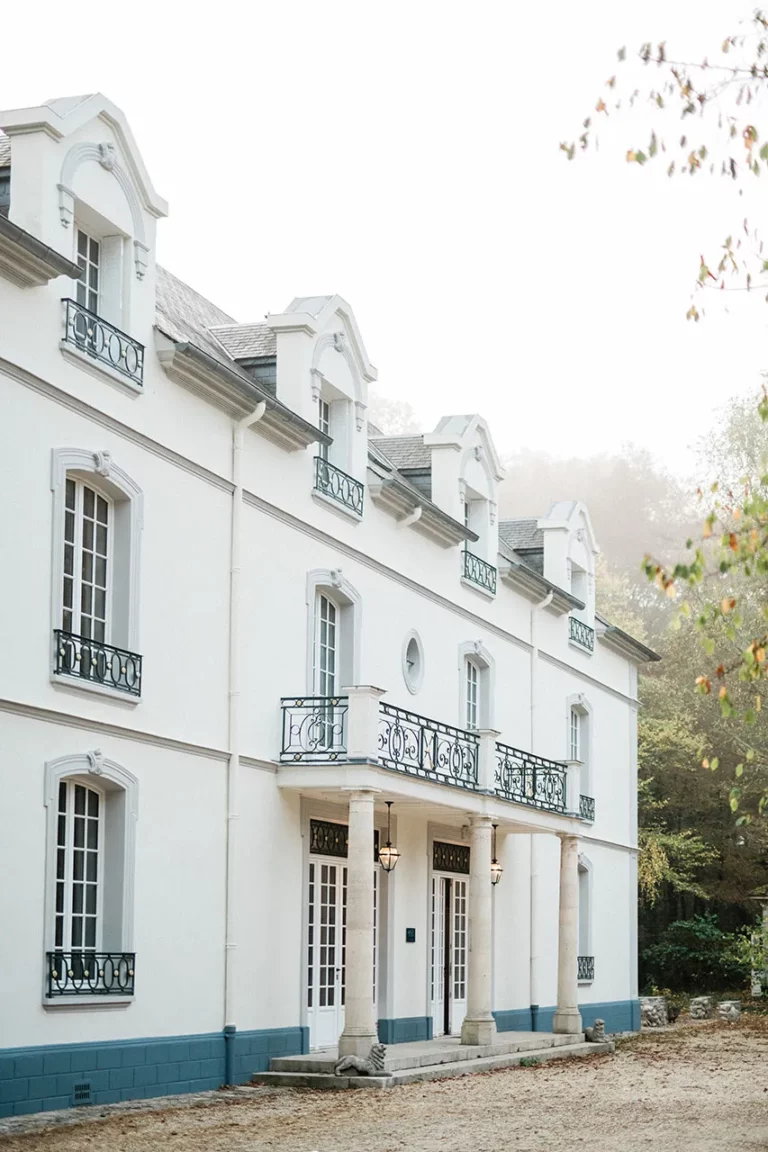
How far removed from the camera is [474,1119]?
1455 cm

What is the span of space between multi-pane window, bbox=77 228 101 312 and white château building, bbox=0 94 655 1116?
28 millimetres

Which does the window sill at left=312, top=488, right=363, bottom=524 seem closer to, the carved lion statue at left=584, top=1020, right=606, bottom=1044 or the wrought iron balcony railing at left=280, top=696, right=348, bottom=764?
the wrought iron balcony railing at left=280, top=696, right=348, bottom=764

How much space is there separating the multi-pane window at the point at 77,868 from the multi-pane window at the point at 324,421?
6.51 metres

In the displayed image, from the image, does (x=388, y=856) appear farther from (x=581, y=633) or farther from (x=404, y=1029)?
(x=581, y=633)

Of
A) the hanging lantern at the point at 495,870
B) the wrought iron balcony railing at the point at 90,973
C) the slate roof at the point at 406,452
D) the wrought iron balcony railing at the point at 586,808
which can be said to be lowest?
the wrought iron balcony railing at the point at 90,973

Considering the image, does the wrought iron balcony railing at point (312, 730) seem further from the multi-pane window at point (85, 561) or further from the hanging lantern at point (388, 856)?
the multi-pane window at point (85, 561)

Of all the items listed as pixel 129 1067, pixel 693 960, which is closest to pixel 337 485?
pixel 129 1067

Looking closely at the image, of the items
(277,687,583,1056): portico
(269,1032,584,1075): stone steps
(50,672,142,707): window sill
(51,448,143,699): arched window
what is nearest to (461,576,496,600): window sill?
(277,687,583,1056): portico

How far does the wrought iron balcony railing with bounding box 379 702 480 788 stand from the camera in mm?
19188

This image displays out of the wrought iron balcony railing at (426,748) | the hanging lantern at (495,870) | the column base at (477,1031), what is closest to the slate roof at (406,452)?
the wrought iron balcony railing at (426,748)

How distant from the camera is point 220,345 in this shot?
66.5 ft

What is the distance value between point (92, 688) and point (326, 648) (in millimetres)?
6038

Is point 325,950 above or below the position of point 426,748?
below

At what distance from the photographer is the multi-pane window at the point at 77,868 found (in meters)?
14.8
